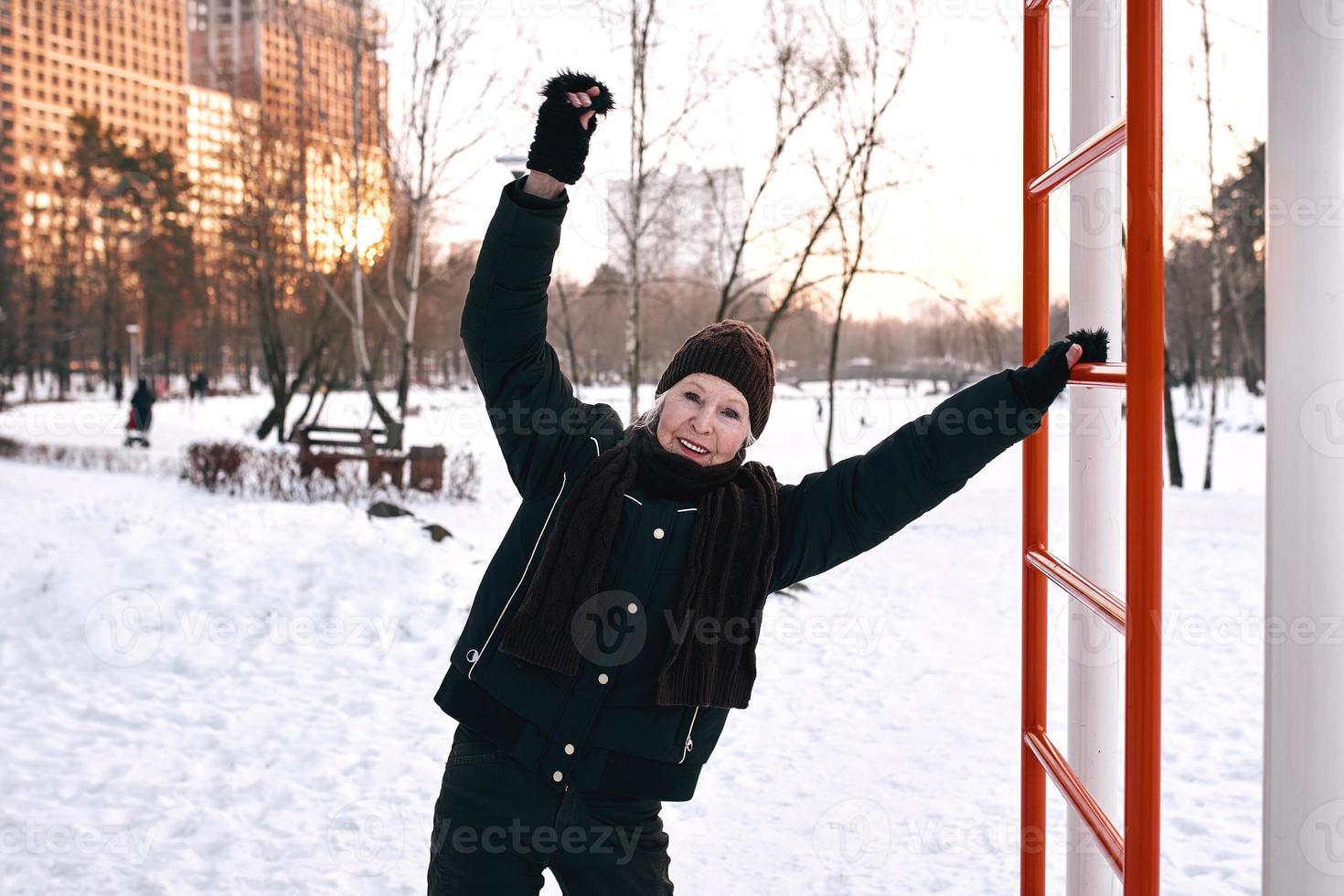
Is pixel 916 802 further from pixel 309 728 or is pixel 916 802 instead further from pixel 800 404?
pixel 800 404

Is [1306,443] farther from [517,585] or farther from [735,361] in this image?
[517,585]

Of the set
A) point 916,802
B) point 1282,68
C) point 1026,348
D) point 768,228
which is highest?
point 768,228

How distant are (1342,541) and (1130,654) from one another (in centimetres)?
34

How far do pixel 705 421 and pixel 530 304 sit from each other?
40cm

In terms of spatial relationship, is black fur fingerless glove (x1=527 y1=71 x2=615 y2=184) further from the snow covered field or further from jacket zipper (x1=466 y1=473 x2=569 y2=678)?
the snow covered field

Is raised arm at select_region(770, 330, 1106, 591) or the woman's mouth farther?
the woman's mouth

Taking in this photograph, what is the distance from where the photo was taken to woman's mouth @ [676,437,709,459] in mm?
2000

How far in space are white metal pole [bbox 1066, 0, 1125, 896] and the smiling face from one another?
2.76ft

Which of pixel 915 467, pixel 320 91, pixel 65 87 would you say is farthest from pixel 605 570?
pixel 65 87

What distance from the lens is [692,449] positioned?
2.00 meters

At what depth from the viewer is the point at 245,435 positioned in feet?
→ 71.1

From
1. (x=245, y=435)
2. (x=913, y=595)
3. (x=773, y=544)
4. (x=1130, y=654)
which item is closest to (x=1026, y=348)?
(x=773, y=544)

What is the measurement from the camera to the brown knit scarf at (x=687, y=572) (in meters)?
1.86

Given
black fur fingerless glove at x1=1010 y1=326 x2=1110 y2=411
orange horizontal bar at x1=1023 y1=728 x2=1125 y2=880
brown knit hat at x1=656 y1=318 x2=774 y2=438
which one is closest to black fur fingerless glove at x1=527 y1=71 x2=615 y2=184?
brown knit hat at x1=656 y1=318 x2=774 y2=438
